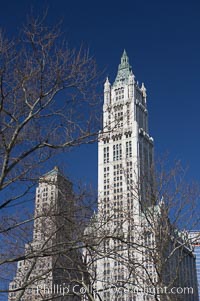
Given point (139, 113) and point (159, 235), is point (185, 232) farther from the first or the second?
point (139, 113)

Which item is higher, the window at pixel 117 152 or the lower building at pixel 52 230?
the window at pixel 117 152

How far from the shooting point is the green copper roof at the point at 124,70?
90887 millimetres

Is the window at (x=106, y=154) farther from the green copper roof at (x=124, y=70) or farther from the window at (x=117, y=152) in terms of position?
the green copper roof at (x=124, y=70)

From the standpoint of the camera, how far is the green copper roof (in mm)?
90887

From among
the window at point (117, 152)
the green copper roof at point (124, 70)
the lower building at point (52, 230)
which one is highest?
the green copper roof at point (124, 70)

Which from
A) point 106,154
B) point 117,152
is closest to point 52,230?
point 117,152

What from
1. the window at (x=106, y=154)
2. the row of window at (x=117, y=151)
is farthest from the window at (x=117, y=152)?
the window at (x=106, y=154)

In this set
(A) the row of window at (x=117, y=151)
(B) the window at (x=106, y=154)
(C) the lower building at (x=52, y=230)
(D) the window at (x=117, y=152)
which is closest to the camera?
(C) the lower building at (x=52, y=230)

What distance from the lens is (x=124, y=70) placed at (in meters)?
93.8

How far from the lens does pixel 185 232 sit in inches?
504

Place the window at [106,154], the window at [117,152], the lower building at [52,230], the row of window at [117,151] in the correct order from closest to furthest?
the lower building at [52,230] → the row of window at [117,151] → the window at [117,152] → the window at [106,154]

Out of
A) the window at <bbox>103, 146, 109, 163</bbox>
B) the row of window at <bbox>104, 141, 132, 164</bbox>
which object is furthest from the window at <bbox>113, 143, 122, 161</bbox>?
the window at <bbox>103, 146, 109, 163</bbox>

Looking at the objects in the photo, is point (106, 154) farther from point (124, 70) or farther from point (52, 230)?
point (52, 230)

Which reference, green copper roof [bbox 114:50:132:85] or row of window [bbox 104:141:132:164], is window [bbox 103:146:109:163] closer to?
row of window [bbox 104:141:132:164]
